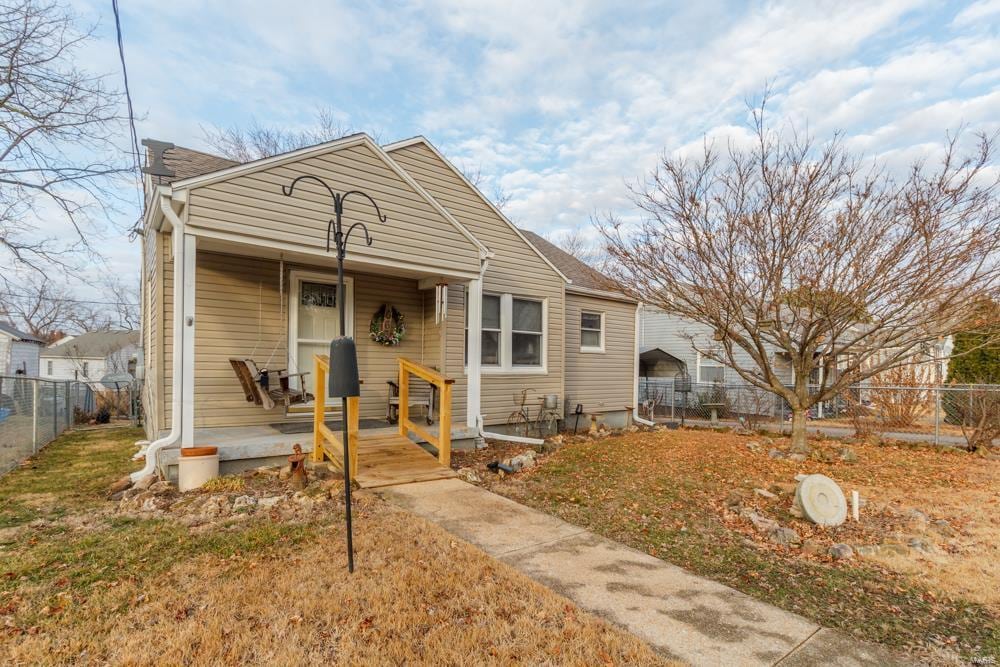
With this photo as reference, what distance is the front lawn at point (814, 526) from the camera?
2961 millimetres

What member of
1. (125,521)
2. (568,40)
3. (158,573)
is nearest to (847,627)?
(158,573)

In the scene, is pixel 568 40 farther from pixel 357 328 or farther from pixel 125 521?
pixel 125 521

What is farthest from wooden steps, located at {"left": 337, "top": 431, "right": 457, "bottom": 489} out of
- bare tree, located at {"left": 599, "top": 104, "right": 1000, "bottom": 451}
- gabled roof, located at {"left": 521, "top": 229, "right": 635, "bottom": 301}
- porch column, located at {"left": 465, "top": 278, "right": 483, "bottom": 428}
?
gabled roof, located at {"left": 521, "top": 229, "right": 635, "bottom": 301}

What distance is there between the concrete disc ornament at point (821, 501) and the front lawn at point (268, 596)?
9.59 feet

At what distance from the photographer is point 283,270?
704cm

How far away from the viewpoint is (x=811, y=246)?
668 cm

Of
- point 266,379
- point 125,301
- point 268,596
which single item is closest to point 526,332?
point 266,379

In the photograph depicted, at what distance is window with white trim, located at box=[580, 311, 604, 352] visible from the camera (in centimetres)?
1109

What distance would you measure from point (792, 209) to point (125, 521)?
8150 millimetres

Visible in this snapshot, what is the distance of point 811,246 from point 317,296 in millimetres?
6898

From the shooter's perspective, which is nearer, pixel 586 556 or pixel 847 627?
pixel 847 627

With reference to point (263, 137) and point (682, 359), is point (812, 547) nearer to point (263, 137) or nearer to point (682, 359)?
point (682, 359)

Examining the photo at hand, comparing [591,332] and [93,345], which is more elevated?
[591,332]

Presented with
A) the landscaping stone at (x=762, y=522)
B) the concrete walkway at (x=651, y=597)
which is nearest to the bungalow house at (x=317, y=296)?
the concrete walkway at (x=651, y=597)
